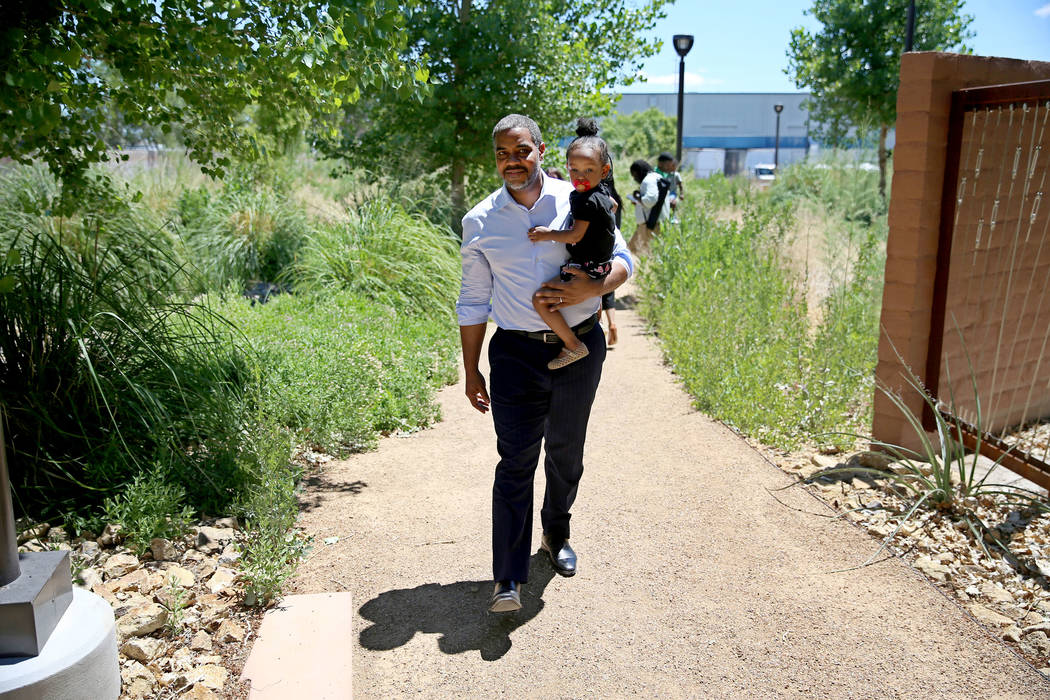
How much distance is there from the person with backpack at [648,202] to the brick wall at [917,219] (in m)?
4.98

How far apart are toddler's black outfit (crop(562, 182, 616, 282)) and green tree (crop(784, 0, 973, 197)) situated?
19290 mm

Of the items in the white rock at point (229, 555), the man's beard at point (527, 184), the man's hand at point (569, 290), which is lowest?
the white rock at point (229, 555)

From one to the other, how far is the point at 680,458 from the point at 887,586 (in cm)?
182

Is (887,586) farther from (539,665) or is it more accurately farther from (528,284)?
(528,284)

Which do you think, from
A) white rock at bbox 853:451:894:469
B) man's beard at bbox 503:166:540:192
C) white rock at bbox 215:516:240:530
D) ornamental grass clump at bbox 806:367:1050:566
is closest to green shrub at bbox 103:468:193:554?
white rock at bbox 215:516:240:530

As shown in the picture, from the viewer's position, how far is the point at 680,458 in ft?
17.7

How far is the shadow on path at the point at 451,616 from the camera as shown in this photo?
3.31 m

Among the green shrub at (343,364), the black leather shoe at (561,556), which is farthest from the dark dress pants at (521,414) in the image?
the green shrub at (343,364)

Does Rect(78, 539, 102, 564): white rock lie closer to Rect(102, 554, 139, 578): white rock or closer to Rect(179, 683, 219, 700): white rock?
Rect(102, 554, 139, 578): white rock

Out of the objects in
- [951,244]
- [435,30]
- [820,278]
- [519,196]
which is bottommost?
[820,278]

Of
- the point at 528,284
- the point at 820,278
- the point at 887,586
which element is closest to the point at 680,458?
the point at 887,586

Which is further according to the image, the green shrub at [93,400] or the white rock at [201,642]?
the green shrub at [93,400]

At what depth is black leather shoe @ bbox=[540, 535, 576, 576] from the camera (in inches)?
150

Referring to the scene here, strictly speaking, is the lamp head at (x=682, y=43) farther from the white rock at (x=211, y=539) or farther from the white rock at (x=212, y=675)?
the white rock at (x=212, y=675)
